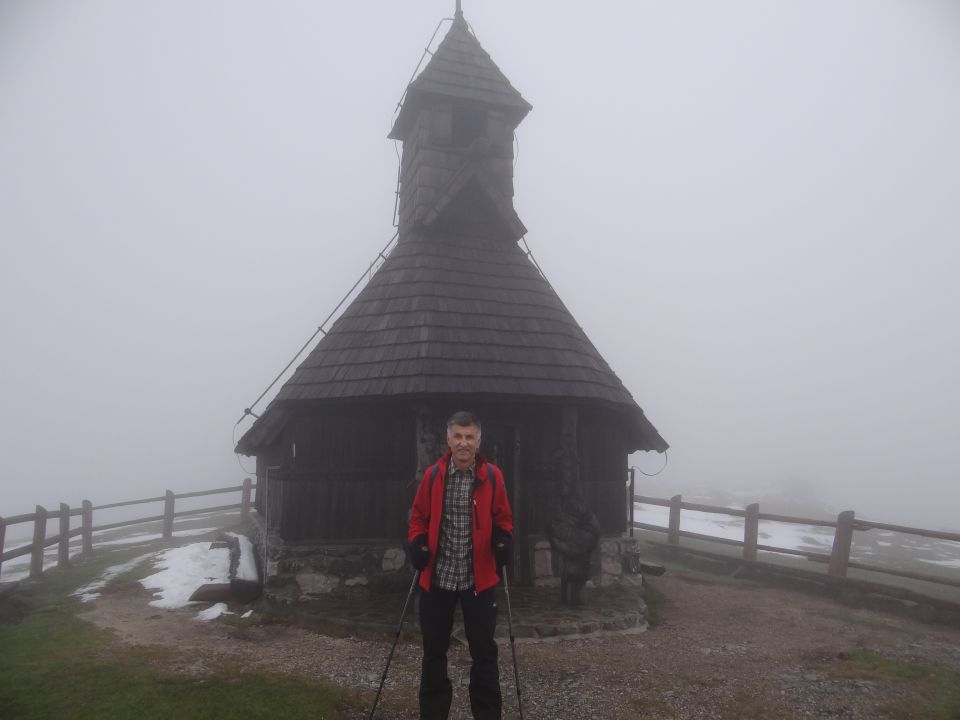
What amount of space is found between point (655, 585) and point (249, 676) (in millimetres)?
6340

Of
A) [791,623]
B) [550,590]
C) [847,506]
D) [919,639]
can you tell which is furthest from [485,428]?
[847,506]

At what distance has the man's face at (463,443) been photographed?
160 inches

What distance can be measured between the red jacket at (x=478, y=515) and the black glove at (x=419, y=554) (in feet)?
0.13

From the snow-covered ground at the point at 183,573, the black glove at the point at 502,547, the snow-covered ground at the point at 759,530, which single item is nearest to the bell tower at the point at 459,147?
the snow-covered ground at the point at 183,573

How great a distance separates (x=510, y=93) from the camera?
1086cm

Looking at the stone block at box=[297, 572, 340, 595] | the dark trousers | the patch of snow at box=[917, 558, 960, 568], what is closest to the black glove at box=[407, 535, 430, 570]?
the dark trousers

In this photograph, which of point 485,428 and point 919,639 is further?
point 485,428

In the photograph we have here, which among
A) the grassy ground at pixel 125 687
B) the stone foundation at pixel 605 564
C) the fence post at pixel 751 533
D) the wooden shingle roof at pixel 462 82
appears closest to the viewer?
the grassy ground at pixel 125 687

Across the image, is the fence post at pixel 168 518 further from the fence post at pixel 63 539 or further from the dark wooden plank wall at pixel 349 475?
the dark wooden plank wall at pixel 349 475

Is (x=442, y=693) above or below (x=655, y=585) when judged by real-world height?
above

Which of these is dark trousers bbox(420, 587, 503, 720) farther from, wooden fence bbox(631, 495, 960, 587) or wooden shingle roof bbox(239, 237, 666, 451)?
wooden fence bbox(631, 495, 960, 587)

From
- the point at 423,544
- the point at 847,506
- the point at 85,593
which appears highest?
the point at 423,544

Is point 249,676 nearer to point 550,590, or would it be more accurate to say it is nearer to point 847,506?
point 550,590

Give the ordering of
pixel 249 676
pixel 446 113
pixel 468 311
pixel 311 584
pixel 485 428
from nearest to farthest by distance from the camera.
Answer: pixel 249 676 → pixel 311 584 → pixel 485 428 → pixel 468 311 → pixel 446 113
